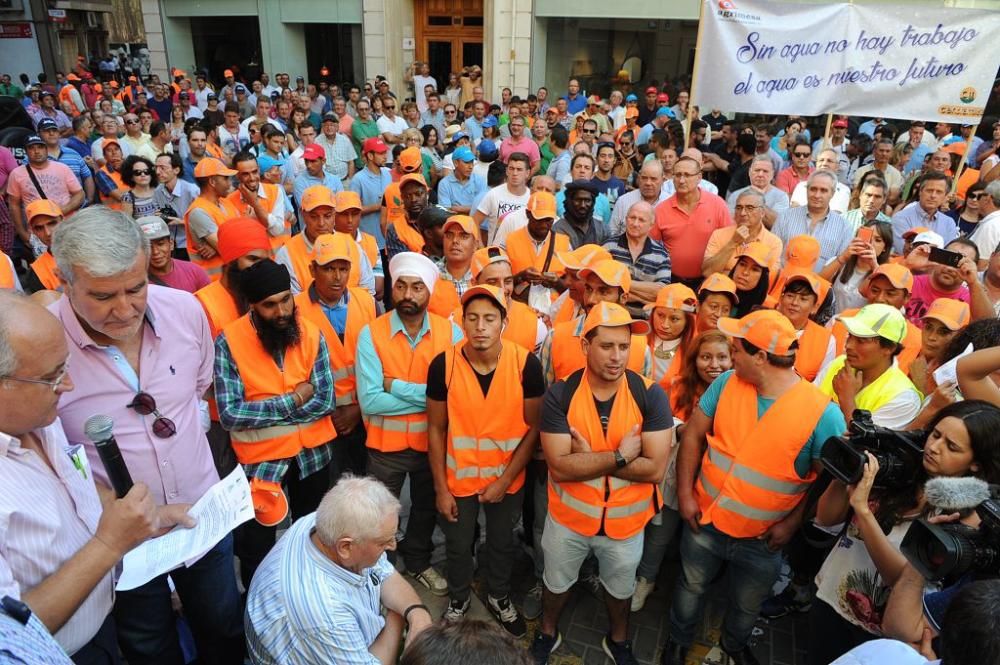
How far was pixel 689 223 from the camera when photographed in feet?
18.4

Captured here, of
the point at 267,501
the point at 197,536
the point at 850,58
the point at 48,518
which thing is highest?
the point at 850,58

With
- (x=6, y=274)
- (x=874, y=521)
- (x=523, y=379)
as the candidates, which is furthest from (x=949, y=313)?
(x=6, y=274)

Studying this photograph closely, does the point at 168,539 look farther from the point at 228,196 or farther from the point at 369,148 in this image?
the point at 369,148

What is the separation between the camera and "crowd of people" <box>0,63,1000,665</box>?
1994 millimetres

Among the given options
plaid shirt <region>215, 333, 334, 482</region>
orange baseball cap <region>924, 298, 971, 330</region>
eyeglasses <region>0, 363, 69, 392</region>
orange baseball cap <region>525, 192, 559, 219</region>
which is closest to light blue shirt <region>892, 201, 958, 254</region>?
orange baseball cap <region>924, 298, 971, 330</region>

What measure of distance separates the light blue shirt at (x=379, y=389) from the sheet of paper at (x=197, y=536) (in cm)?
104

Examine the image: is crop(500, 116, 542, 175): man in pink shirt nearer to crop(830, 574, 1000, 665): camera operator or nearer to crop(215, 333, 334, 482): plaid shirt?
crop(215, 333, 334, 482): plaid shirt

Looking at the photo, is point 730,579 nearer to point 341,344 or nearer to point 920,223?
point 341,344

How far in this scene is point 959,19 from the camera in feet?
18.8

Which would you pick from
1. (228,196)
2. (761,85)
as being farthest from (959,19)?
(228,196)

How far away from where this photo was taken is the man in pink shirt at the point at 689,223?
18.2ft

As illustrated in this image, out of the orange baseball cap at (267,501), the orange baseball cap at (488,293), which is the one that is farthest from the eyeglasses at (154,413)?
the orange baseball cap at (488,293)

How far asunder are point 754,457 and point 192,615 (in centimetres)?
260

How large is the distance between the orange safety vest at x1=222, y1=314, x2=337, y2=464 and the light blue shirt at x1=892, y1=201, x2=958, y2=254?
17.7 ft
